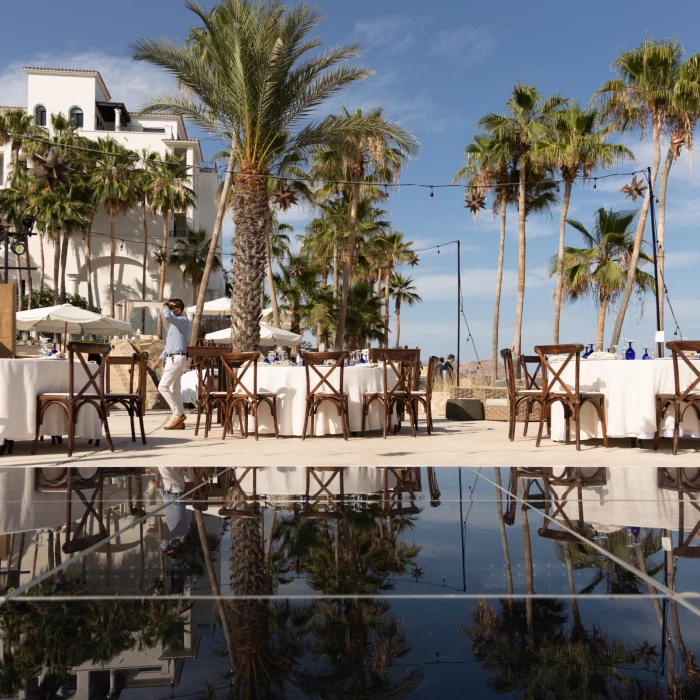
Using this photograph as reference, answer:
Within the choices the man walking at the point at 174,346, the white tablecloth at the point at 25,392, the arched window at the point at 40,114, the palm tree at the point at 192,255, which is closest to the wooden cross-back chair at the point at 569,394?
the man walking at the point at 174,346

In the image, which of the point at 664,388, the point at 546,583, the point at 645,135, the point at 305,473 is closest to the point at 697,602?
the point at 546,583

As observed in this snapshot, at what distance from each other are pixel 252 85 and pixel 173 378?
18.0 feet

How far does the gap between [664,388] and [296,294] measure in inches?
1125

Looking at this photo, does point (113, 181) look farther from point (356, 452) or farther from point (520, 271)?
point (356, 452)

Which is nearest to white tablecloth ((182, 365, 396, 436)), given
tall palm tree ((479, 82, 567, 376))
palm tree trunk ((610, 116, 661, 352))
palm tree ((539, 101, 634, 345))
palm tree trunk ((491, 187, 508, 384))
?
palm tree trunk ((610, 116, 661, 352))

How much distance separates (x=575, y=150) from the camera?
85.0ft

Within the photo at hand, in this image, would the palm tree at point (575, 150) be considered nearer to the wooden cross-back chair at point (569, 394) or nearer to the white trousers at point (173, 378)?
the white trousers at point (173, 378)

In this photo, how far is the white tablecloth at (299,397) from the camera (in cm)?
884

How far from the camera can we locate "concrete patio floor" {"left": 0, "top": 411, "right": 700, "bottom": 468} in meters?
6.10

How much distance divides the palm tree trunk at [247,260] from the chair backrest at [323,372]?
3256 millimetres

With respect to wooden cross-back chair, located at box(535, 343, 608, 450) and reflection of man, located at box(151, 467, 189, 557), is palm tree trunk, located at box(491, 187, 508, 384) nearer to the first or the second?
wooden cross-back chair, located at box(535, 343, 608, 450)

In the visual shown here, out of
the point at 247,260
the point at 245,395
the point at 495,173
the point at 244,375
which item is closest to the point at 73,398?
the point at 245,395

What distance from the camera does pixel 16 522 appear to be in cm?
350

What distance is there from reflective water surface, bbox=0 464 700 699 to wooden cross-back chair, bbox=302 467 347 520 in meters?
0.03
